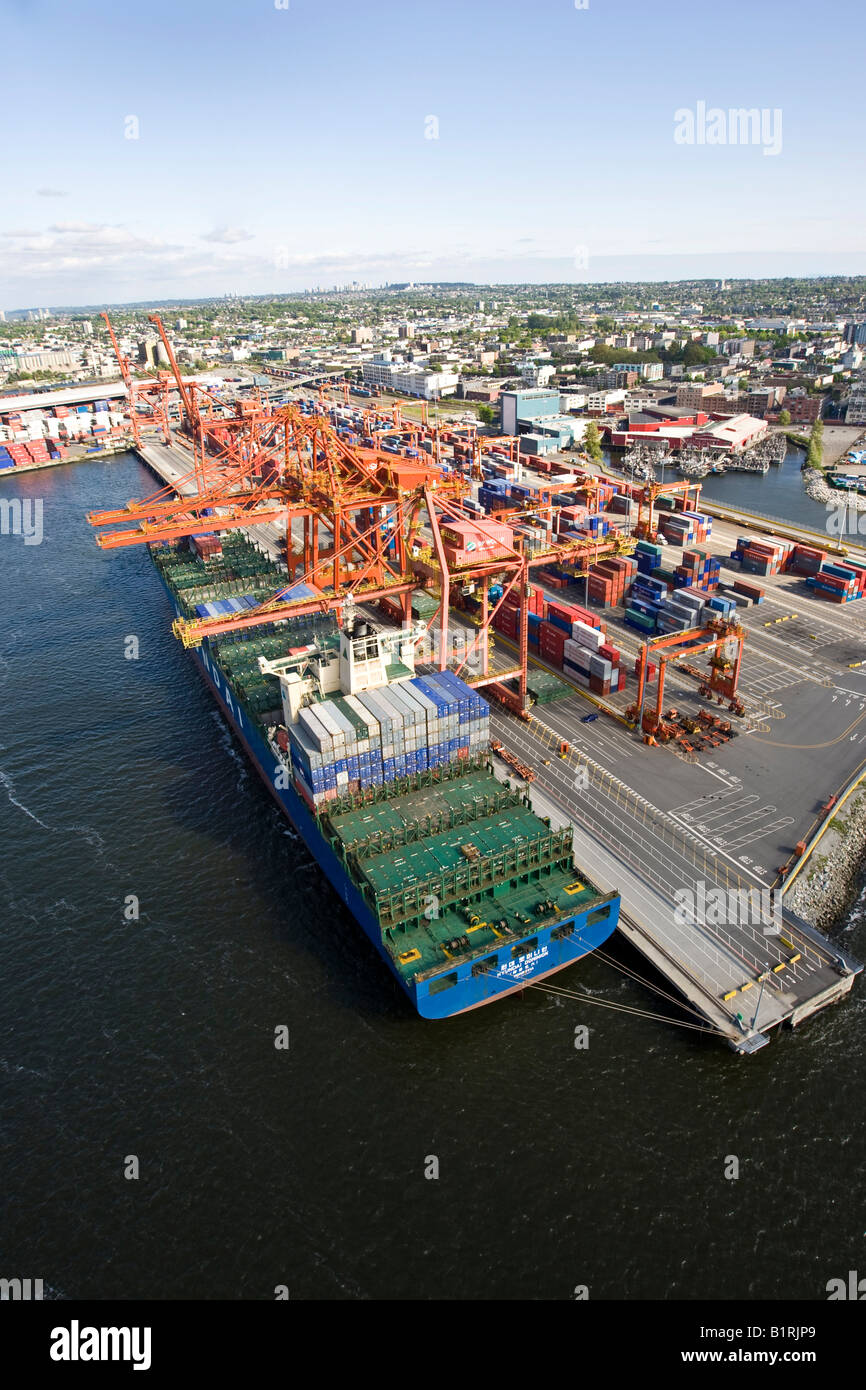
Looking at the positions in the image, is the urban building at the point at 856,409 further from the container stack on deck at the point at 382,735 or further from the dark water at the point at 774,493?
the container stack on deck at the point at 382,735

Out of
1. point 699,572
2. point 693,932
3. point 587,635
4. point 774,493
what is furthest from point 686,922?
point 774,493

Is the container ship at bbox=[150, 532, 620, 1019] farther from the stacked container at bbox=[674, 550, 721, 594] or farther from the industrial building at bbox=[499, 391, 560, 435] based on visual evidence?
the industrial building at bbox=[499, 391, 560, 435]

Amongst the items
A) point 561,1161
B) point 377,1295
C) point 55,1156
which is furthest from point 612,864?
point 55,1156

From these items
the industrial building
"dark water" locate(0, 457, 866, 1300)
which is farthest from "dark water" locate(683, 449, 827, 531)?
"dark water" locate(0, 457, 866, 1300)

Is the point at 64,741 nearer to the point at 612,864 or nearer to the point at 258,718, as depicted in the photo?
the point at 258,718

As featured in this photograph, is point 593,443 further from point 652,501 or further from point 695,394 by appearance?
point 652,501

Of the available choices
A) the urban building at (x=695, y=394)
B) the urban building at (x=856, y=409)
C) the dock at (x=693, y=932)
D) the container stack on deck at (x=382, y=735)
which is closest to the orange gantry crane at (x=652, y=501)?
the dock at (x=693, y=932)

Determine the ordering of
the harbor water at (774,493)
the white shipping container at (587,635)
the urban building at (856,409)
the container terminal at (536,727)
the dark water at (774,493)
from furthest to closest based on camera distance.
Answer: the urban building at (856,409) < the dark water at (774,493) < the harbor water at (774,493) < the white shipping container at (587,635) < the container terminal at (536,727)
